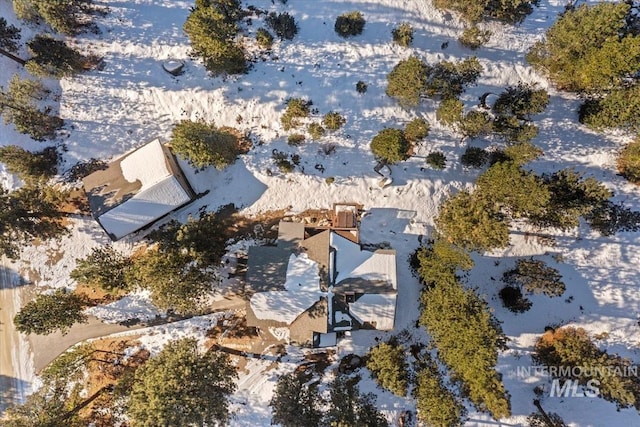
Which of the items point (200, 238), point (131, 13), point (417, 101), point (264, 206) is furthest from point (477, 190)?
point (131, 13)

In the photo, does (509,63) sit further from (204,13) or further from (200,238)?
Result: (200,238)

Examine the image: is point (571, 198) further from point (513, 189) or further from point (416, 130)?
point (416, 130)

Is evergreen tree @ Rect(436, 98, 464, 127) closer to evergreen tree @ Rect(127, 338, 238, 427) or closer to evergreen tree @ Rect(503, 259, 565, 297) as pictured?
evergreen tree @ Rect(503, 259, 565, 297)

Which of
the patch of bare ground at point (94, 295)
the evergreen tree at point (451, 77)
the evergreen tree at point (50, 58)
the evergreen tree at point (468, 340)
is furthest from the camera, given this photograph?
the patch of bare ground at point (94, 295)

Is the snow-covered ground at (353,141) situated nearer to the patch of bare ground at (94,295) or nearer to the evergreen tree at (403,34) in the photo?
the evergreen tree at (403,34)

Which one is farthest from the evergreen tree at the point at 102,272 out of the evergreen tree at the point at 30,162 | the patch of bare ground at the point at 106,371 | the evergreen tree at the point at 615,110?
the evergreen tree at the point at 615,110

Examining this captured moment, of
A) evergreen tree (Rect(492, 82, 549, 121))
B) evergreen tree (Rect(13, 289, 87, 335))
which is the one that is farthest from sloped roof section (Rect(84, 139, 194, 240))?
evergreen tree (Rect(492, 82, 549, 121))
